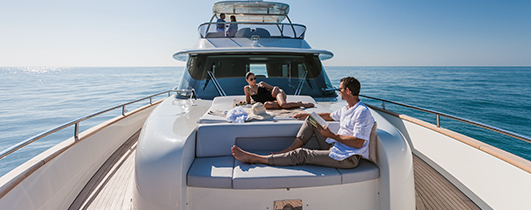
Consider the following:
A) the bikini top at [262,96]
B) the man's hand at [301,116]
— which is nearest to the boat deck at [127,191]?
the man's hand at [301,116]

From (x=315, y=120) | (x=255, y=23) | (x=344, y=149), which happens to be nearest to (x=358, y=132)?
(x=344, y=149)

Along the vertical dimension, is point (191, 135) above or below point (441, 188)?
above

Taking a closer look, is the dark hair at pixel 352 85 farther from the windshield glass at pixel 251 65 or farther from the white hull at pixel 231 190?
the windshield glass at pixel 251 65

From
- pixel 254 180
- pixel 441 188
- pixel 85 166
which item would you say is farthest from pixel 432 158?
pixel 85 166

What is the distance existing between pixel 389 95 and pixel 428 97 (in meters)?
3.08

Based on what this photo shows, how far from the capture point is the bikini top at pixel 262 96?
3.56m

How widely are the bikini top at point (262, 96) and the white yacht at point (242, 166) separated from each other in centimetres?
28

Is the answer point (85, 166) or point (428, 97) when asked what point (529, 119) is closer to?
point (428, 97)

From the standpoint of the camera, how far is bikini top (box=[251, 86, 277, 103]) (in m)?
3.56

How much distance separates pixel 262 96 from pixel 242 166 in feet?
5.40

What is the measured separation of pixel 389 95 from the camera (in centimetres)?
2467

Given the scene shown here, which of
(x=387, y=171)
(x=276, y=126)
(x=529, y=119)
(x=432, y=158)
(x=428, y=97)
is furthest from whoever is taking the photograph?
(x=428, y=97)

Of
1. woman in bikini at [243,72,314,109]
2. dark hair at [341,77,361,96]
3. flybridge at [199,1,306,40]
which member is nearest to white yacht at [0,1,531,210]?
woman in bikini at [243,72,314,109]

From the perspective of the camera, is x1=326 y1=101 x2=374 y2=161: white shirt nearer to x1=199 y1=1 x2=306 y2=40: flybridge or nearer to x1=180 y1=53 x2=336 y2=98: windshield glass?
x1=180 y1=53 x2=336 y2=98: windshield glass
